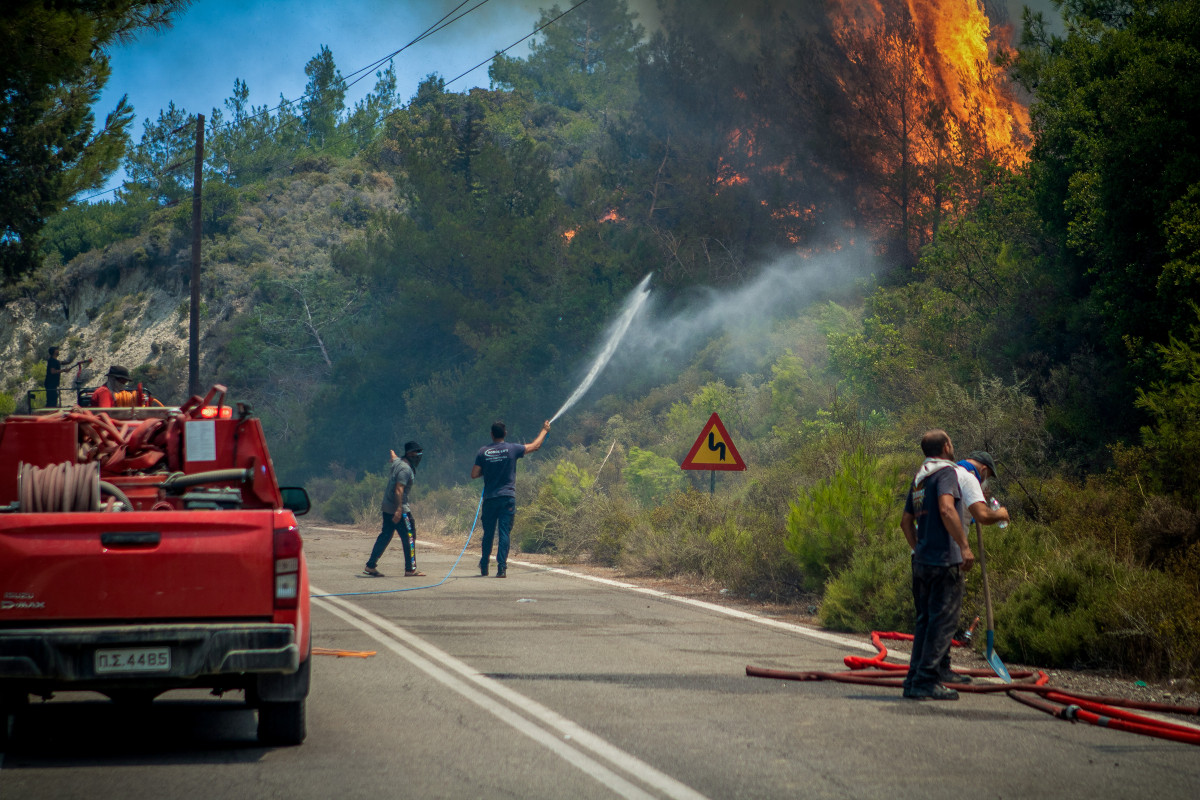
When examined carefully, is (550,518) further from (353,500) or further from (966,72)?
(966,72)

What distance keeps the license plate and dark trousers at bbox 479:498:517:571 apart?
9.97 m

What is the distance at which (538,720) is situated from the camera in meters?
6.81

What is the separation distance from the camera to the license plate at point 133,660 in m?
5.75

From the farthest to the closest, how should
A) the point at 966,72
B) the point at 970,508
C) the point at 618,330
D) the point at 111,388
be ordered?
the point at 618,330
the point at 966,72
the point at 111,388
the point at 970,508

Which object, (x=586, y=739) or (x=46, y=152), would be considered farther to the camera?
(x=46, y=152)

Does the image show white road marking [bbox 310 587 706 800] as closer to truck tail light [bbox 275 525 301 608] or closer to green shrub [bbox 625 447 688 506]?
truck tail light [bbox 275 525 301 608]

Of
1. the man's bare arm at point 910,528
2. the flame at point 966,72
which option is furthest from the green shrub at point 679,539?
the flame at point 966,72

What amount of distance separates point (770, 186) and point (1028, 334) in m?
18.9

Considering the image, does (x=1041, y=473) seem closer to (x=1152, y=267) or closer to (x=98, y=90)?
(x=1152, y=267)

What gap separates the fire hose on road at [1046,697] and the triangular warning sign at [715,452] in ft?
23.0

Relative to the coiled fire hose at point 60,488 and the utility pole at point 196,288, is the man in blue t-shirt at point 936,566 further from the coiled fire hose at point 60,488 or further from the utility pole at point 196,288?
the utility pole at point 196,288

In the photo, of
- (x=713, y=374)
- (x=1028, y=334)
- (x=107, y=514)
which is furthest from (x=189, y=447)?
(x=713, y=374)

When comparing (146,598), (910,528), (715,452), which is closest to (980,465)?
(910,528)

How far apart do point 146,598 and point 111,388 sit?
7781 mm
